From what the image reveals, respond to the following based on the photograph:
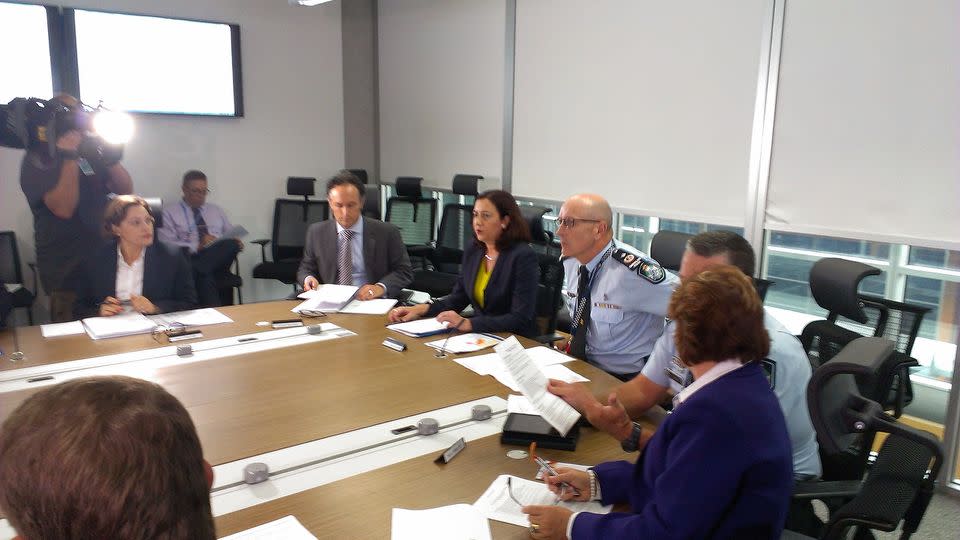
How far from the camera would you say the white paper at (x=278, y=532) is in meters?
1.26

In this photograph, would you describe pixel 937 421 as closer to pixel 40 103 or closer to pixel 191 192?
pixel 40 103

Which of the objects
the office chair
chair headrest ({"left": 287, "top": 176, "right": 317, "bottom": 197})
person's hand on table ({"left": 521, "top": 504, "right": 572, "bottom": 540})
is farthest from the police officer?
chair headrest ({"left": 287, "top": 176, "right": 317, "bottom": 197})

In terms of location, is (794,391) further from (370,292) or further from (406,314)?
(370,292)

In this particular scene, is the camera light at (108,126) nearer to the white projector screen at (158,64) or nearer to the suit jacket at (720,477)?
the white projector screen at (158,64)

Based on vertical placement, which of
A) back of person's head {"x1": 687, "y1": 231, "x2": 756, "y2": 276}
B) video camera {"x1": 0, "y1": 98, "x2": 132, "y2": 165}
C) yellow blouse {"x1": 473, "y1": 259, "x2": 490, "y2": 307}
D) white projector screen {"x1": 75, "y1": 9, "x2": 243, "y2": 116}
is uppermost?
white projector screen {"x1": 75, "y1": 9, "x2": 243, "y2": 116}

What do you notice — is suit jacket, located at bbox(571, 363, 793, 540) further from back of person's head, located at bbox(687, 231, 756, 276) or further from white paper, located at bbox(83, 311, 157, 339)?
white paper, located at bbox(83, 311, 157, 339)

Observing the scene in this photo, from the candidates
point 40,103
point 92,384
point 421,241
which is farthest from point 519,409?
point 421,241

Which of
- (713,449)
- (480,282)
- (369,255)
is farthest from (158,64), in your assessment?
(713,449)

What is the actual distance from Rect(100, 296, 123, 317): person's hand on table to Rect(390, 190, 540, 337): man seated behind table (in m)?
1.26

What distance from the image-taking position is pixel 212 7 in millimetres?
5723

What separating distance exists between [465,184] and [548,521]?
4.27 m

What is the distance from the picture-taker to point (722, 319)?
1308mm

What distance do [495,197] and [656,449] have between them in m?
1.96

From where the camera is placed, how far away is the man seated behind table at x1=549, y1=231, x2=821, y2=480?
1.69 meters
